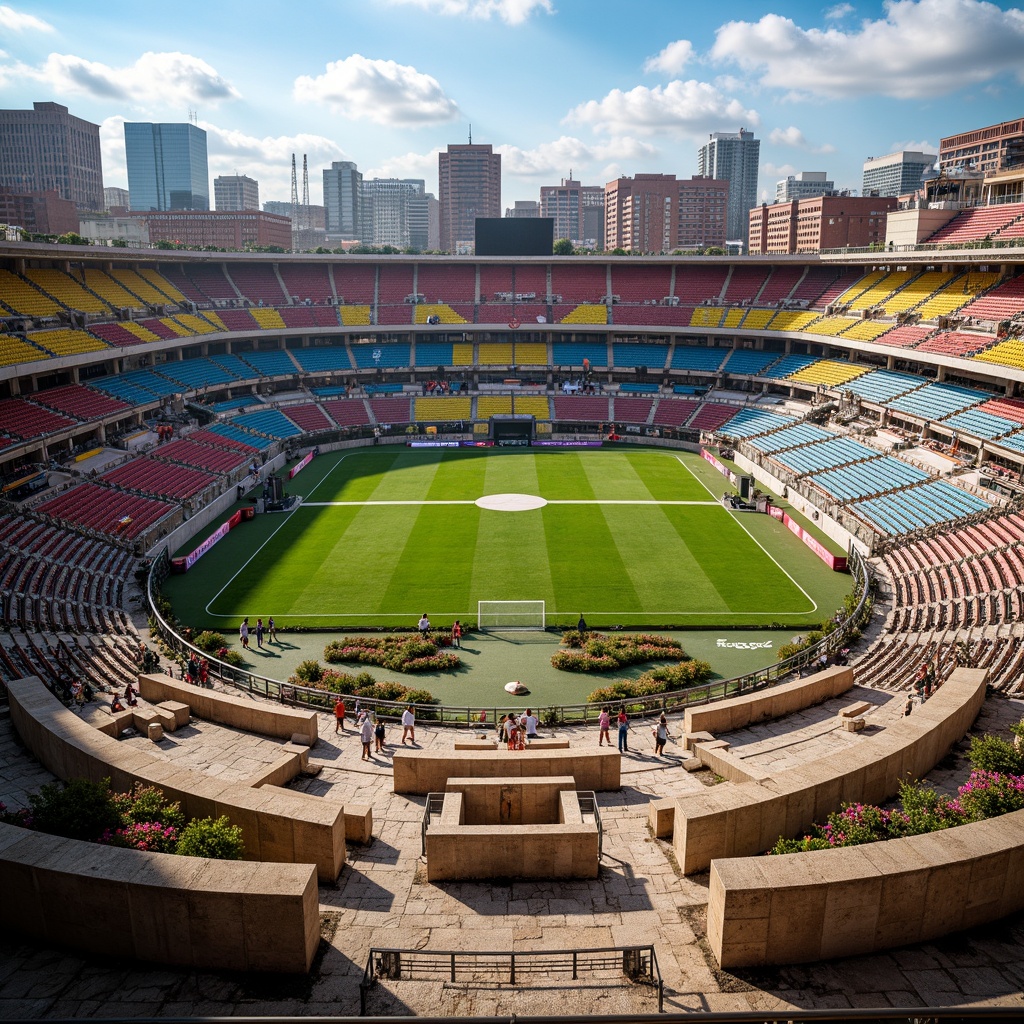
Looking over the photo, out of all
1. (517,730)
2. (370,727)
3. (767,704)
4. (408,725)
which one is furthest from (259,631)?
(767,704)

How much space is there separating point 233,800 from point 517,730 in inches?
336

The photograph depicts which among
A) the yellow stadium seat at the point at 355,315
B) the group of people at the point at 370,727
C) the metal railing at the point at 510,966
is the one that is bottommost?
the group of people at the point at 370,727

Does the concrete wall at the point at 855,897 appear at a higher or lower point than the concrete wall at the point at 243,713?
higher

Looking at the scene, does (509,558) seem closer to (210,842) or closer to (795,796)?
(795,796)

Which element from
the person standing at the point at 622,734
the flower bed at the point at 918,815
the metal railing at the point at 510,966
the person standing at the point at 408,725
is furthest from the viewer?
the person standing at the point at 408,725

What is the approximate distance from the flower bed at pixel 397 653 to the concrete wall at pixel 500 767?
10.7 metres

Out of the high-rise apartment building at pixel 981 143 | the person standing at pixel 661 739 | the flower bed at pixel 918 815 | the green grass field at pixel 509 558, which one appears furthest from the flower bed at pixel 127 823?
the high-rise apartment building at pixel 981 143

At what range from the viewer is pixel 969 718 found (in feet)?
70.6

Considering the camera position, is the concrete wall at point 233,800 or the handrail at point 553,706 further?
the handrail at point 553,706

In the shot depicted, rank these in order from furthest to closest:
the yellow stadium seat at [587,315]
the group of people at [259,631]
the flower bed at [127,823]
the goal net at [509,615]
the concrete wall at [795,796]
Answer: the yellow stadium seat at [587,315] < the goal net at [509,615] < the group of people at [259,631] < the concrete wall at [795,796] < the flower bed at [127,823]

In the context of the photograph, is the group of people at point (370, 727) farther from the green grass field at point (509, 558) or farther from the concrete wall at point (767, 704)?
the green grass field at point (509, 558)

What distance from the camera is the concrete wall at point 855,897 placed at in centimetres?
1269

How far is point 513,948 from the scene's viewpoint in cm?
1370

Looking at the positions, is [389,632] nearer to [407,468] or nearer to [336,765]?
Result: [336,765]
